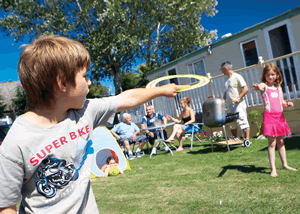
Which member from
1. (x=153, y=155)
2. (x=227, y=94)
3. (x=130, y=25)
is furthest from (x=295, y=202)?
(x=130, y=25)

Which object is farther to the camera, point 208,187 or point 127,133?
point 127,133

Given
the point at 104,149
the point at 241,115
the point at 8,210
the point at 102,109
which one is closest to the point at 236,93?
the point at 241,115

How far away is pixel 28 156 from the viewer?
1.06 m

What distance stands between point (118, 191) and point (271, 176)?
2.36m

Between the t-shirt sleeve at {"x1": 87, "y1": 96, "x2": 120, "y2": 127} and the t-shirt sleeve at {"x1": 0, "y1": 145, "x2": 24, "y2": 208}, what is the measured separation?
47 cm

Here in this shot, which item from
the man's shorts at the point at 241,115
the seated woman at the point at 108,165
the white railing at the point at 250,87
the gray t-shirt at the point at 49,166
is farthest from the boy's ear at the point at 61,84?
the white railing at the point at 250,87

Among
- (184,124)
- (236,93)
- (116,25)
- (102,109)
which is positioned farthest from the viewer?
(116,25)

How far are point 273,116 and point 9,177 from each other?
368cm

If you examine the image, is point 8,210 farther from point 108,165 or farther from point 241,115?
point 241,115

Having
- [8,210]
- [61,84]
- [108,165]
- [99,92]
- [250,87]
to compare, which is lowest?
[108,165]

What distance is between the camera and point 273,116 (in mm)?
3770

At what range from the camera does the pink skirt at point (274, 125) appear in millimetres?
3654

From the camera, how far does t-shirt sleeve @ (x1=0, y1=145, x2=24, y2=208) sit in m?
1.01

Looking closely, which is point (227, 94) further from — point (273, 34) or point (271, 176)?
point (273, 34)
